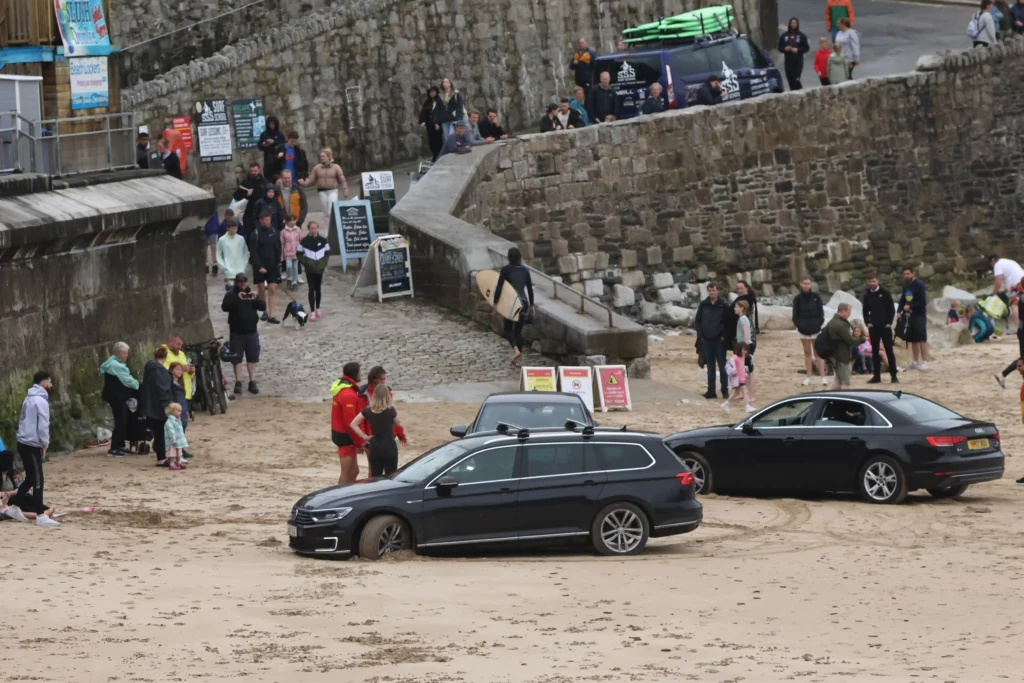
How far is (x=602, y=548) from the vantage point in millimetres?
16609

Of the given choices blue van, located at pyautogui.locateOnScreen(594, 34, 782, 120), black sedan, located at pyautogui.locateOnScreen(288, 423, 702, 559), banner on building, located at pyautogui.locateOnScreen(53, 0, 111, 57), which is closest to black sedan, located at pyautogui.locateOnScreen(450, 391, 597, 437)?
black sedan, located at pyautogui.locateOnScreen(288, 423, 702, 559)

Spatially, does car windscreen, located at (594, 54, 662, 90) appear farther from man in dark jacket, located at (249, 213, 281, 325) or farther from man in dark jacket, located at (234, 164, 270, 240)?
man in dark jacket, located at (249, 213, 281, 325)

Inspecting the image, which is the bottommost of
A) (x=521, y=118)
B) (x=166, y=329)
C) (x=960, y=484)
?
(x=960, y=484)

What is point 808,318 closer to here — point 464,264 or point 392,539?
point 464,264

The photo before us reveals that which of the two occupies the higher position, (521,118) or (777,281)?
(521,118)

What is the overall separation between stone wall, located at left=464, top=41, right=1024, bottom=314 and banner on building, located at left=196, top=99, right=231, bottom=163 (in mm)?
4870

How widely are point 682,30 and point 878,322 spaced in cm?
938

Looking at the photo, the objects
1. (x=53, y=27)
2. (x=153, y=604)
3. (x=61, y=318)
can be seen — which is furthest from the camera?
(x=53, y=27)

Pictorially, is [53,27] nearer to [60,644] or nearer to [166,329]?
[166,329]

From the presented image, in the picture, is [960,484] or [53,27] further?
[53,27]

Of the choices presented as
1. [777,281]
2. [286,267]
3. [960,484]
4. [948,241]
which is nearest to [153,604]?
[960,484]

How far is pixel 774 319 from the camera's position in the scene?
33.0m

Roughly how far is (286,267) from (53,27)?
5.66m

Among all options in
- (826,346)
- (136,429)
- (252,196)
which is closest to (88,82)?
(252,196)
